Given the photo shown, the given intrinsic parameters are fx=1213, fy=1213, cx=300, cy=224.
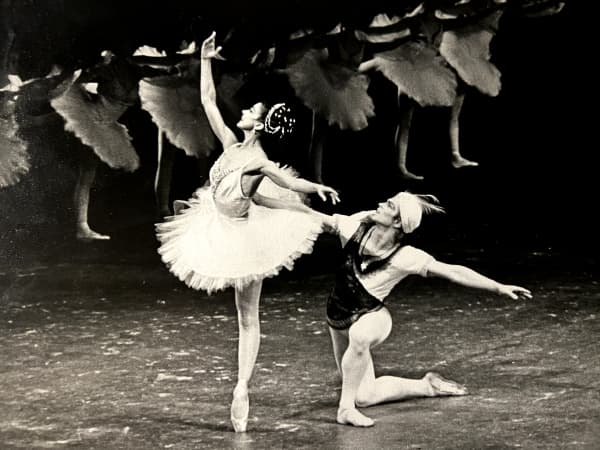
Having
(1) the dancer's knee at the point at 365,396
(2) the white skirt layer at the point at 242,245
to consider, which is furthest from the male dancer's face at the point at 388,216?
(1) the dancer's knee at the point at 365,396

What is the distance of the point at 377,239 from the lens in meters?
3.21

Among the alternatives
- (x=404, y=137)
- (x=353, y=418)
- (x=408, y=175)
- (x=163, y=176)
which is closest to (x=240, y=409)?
(x=353, y=418)

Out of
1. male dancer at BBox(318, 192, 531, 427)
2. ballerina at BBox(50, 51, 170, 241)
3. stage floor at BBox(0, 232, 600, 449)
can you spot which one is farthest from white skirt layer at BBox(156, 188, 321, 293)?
ballerina at BBox(50, 51, 170, 241)

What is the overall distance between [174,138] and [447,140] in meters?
1.17

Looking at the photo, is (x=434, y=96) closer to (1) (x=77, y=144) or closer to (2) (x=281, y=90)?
(2) (x=281, y=90)

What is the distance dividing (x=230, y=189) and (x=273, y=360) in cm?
78

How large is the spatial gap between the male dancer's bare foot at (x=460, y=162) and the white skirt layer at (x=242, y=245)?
1.68 metres

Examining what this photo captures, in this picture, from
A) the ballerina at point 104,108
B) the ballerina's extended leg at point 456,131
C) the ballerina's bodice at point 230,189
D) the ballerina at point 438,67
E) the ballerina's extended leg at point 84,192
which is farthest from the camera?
the ballerina's extended leg at point 456,131

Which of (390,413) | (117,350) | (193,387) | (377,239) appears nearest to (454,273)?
(377,239)

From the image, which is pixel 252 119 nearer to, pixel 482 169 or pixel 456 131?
pixel 456 131

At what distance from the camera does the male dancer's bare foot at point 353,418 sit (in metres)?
3.20

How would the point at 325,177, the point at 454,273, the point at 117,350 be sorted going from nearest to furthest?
1. the point at 454,273
2. the point at 117,350
3. the point at 325,177

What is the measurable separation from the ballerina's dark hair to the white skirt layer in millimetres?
207

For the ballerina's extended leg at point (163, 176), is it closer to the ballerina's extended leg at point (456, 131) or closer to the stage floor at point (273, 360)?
the stage floor at point (273, 360)
